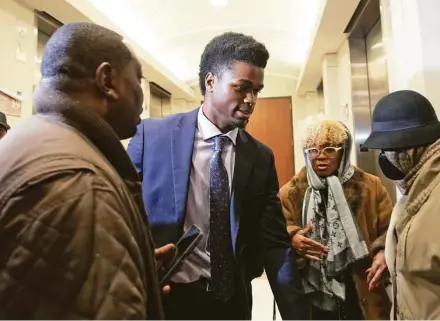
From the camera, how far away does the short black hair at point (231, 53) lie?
4.83 feet

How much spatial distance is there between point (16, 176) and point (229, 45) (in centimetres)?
105

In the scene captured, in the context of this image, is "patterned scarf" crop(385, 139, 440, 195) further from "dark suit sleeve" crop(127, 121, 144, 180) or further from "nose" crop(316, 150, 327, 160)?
"dark suit sleeve" crop(127, 121, 144, 180)

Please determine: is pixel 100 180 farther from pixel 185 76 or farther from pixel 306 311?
pixel 185 76

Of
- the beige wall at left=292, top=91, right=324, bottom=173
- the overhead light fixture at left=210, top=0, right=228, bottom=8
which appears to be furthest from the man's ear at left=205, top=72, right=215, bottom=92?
the beige wall at left=292, top=91, right=324, bottom=173

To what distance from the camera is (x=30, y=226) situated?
1.93ft

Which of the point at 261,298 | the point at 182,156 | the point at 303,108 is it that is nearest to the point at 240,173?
the point at 182,156

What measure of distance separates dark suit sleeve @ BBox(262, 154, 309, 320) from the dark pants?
0.19 m

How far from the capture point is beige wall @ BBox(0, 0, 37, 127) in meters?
2.81

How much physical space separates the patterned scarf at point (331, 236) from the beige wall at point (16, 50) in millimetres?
2074

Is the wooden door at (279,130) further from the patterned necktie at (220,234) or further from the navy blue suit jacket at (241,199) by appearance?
the patterned necktie at (220,234)

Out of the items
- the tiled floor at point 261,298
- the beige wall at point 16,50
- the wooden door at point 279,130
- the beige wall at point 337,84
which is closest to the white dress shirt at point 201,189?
the beige wall at point 16,50

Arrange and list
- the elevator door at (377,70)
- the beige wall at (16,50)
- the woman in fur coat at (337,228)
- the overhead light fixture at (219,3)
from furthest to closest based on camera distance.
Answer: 1. the overhead light fixture at (219,3)
2. the elevator door at (377,70)
3. the beige wall at (16,50)
4. the woman in fur coat at (337,228)

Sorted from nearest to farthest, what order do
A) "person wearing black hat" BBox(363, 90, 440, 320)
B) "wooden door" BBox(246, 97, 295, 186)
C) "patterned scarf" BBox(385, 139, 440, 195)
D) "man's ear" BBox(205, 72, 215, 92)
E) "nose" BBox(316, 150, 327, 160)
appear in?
"person wearing black hat" BBox(363, 90, 440, 320) < "patterned scarf" BBox(385, 139, 440, 195) < "man's ear" BBox(205, 72, 215, 92) < "nose" BBox(316, 150, 327, 160) < "wooden door" BBox(246, 97, 295, 186)

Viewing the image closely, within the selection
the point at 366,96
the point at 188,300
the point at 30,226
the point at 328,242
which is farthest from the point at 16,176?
the point at 366,96
